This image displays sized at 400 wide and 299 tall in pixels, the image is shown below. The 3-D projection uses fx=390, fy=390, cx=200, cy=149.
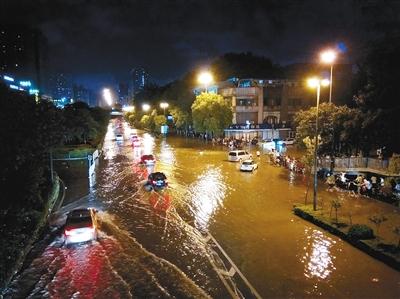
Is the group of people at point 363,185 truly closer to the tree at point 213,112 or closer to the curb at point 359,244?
the curb at point 359,244

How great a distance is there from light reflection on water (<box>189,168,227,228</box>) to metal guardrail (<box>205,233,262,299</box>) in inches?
153

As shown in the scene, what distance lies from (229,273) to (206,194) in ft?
47.3

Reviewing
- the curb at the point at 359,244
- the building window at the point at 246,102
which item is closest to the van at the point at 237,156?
the curb at the point at 359,244

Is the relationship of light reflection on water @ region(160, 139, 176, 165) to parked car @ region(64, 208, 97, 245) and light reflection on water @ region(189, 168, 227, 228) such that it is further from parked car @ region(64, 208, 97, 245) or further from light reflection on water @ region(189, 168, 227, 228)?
parked car @ region(64, 208, 97, 245)

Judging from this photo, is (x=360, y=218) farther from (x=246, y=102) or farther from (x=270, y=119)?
(x=270, y=119)

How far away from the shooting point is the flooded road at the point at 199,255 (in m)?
14.1

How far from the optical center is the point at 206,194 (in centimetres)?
2969

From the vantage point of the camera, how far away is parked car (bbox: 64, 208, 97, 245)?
18.3m

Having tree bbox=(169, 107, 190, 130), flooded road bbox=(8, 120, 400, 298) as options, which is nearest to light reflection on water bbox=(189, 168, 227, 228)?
flooded road bbox=(8, 120, 400, 298)

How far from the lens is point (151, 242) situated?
1905cm

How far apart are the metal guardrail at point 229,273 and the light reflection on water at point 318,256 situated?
102 inches

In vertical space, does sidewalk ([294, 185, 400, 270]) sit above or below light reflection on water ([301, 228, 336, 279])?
above

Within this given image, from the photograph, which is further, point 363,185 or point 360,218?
point 363,185

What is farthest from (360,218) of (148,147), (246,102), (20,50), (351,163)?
(20,50)
